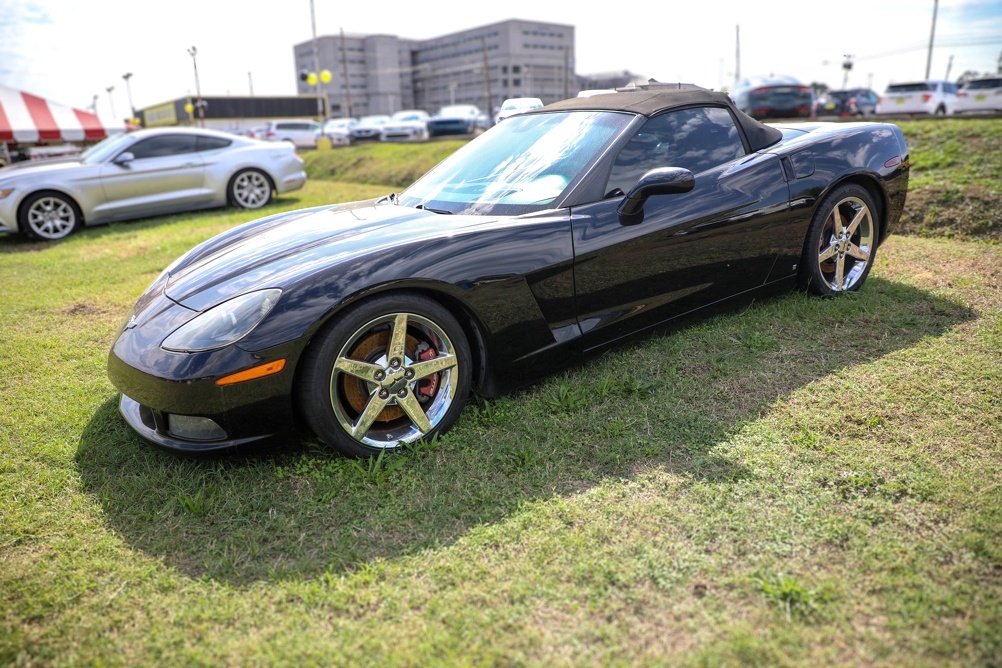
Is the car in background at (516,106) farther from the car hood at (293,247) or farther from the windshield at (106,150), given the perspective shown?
the windshield at (106,150)

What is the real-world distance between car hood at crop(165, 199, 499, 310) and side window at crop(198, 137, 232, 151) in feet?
23.1

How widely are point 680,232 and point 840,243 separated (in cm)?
152

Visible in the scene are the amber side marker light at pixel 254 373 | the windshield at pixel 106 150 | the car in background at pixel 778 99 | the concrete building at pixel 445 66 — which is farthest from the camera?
the concrete building at pixel 445 66

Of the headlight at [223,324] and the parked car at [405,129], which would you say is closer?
the headlight at [223,324]

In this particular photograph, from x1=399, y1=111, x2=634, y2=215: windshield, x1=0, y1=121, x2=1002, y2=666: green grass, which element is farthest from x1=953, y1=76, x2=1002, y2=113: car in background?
x1=399, y1=111, x2=634, y2=215: windshield

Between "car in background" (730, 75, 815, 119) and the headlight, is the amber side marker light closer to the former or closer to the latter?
the headlight

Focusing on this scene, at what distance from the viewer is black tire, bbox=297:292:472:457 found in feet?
8.44

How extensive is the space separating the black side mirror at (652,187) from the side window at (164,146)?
819cm

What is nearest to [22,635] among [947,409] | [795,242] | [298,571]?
[298,571]

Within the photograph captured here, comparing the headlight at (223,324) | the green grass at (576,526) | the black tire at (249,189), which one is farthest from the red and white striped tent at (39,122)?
the headlight at (223,324)

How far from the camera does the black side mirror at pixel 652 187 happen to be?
10.2 ft

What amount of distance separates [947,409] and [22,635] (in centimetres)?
350

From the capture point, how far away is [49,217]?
8.38 m

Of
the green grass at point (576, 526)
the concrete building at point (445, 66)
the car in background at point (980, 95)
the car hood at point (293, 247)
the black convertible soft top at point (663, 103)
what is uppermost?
the concrete building at point (445, 66)
